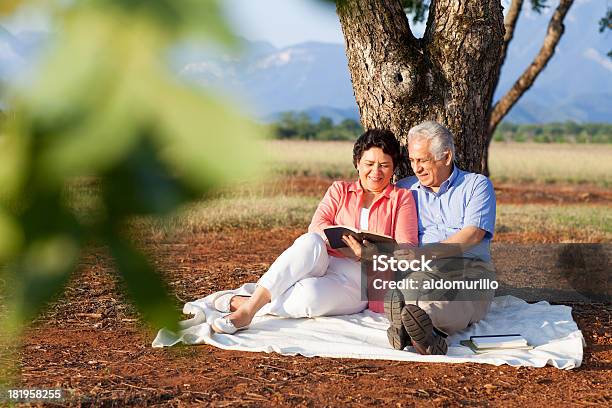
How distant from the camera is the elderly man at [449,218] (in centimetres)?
427

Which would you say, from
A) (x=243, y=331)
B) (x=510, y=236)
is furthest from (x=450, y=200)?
(x=510, y=236)

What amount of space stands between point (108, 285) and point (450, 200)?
13.6ft

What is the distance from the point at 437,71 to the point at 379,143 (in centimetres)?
89

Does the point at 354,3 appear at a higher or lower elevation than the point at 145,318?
higher

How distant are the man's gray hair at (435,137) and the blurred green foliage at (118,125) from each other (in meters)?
4.13

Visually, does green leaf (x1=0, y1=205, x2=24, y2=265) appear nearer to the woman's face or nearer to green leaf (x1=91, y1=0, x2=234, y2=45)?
green leaf (x1=91, y1=0, x2=234, y2=45)

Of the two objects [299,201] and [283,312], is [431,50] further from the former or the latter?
[299,201]

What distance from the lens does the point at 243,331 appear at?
4418 millimetres

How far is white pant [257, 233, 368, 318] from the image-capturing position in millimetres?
4492

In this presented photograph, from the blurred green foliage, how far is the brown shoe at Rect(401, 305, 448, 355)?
3512 mm

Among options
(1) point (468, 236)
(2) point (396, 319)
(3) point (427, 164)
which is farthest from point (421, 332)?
(3) point (427, 164)

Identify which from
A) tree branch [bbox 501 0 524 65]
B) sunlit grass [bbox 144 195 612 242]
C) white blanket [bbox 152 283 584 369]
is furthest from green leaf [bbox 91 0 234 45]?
tree branch [bbox 501 0 524 65]

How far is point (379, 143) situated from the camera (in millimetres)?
4633

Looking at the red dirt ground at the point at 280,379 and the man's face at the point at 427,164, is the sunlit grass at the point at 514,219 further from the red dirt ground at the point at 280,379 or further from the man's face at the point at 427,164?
the red dirt ground at the point at 280,379
